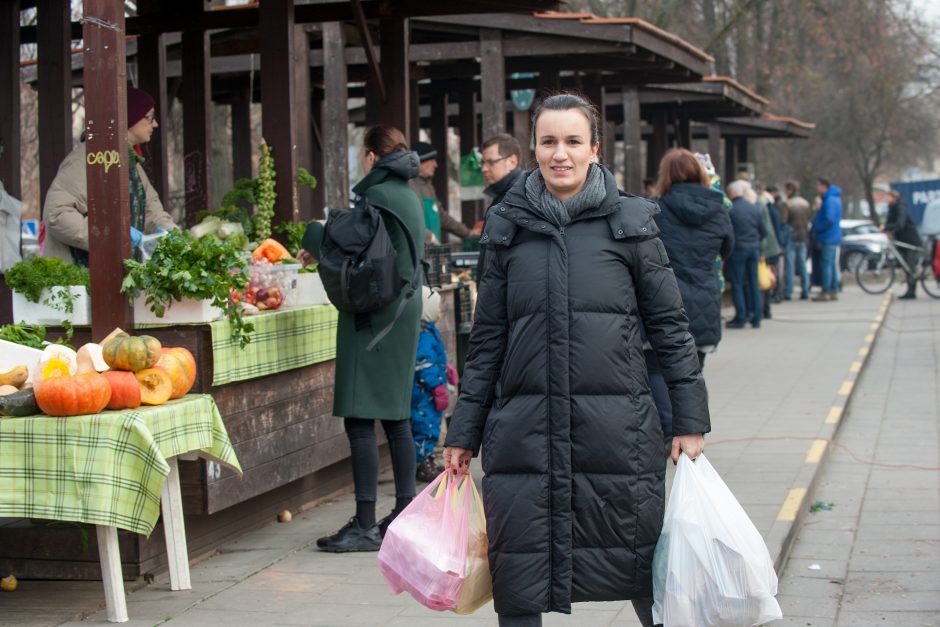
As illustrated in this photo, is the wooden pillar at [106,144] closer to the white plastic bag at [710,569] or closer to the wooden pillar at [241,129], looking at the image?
the white plastic bag at [710,569]

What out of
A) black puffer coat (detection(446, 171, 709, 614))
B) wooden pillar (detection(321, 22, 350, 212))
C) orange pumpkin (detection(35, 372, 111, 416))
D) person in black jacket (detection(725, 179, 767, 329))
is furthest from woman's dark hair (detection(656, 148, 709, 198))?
person in black jacket (detection(725, 179, 767, 329))

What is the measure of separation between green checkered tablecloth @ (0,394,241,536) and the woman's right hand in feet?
4.90

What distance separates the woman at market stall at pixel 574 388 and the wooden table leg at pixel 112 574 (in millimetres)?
1882

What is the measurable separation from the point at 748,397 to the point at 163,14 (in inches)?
227

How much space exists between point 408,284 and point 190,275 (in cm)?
107

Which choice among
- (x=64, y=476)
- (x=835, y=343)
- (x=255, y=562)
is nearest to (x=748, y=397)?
(x=835, y=343)

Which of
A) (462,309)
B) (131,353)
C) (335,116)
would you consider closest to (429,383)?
(462,309)

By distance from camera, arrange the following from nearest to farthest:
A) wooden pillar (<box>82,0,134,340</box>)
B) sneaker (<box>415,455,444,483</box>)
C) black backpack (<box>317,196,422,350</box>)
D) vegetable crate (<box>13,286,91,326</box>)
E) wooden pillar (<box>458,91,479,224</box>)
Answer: wooden pillar (<box>82,0,134,340</box>), vegetable crate (<box>13,286,91,326</box>), black backpack (<box>317,196,422,350</box>), sneaker (<box>415,455,444,483</box>), wooden pillar (<box>458,91,479,224</box>)

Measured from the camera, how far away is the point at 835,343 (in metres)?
16.5

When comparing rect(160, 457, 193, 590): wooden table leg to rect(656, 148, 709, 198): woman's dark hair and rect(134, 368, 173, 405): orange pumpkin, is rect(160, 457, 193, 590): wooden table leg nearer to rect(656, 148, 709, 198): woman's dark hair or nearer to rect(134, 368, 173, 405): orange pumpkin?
rect(134, 368, 173, 405): orange pumpkin

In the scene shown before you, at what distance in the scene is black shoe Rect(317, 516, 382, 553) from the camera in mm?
6359

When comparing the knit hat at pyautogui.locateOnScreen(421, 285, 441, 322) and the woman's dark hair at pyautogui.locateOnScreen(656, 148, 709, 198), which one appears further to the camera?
the woman's dark hair at pyautogui.locateOnScreen(656, 148, 709, 198)

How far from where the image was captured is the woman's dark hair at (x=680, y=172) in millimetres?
8336

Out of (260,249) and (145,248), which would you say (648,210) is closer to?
(145,248)
